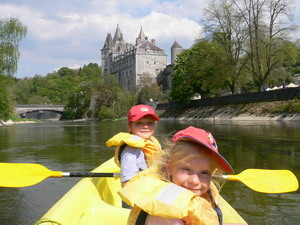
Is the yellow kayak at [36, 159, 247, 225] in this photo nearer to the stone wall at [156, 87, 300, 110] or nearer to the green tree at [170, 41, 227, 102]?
the stone wall at [156, 87, 300, 110]

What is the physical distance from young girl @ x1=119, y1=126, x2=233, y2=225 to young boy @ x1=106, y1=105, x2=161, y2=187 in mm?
1278

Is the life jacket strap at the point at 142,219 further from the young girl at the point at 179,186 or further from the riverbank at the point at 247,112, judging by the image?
the riverbank at the point at 247,112

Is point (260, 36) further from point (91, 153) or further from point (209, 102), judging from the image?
→ point (91, 153)

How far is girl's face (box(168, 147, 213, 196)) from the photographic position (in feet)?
5.45

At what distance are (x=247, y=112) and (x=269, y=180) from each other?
2927cm

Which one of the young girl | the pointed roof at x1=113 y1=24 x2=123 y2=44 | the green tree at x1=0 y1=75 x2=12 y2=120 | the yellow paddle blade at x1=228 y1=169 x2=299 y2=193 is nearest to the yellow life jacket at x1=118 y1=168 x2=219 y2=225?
the young girl

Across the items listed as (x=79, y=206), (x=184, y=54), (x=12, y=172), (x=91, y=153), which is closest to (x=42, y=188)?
(x=12, y=172)

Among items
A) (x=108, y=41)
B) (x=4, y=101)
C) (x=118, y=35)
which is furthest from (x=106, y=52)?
(x=4, y=101)

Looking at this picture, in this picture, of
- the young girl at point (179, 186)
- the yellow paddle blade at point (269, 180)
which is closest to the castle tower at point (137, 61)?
the yellow paddle blade at point (269, 180)

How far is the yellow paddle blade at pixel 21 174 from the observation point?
142 inches

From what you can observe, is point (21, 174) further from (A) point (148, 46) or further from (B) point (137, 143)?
(A) point (148, 46)

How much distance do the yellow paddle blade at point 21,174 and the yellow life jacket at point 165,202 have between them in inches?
97.9

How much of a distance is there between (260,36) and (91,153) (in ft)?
78.6

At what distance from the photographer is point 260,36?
2880 cm
